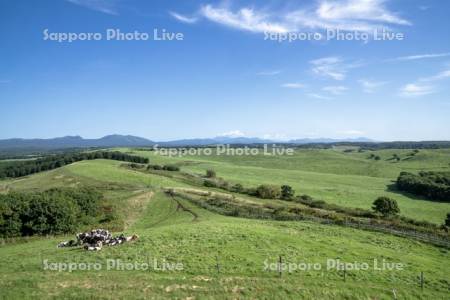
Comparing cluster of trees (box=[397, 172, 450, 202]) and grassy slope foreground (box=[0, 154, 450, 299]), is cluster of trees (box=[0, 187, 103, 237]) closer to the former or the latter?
grassy slope foreground (box=[0, 154, 450, 299])

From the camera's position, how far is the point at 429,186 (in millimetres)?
115375

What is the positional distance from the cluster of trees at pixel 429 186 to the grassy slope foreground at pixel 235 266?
251 ft

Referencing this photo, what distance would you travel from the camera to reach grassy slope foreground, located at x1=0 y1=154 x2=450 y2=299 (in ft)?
86.3

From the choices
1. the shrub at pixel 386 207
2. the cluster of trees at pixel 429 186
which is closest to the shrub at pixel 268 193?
the shrub at pixel 386 207

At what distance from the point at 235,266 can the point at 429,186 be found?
347 feet

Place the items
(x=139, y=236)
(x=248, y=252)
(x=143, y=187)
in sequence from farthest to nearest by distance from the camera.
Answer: (x=143, y=187), (x=139, y=236), (x=248, y=252)

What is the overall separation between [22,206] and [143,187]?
149ft

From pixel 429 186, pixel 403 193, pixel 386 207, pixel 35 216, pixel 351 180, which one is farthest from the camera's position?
pixel 351 180

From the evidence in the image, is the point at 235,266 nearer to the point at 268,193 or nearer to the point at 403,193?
the point at 268,193

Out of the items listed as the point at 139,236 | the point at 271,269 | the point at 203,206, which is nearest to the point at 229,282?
the point at 271,269

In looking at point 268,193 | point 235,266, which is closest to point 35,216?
point 235,266

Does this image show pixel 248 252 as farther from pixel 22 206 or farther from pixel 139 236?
pixel 22 206

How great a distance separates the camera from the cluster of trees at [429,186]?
110938 millimetres

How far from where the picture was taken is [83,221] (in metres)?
59.2
